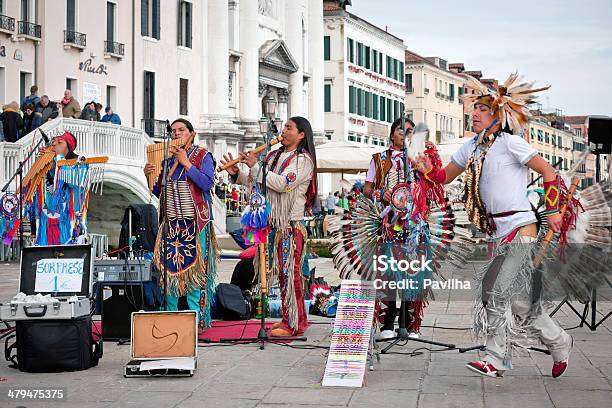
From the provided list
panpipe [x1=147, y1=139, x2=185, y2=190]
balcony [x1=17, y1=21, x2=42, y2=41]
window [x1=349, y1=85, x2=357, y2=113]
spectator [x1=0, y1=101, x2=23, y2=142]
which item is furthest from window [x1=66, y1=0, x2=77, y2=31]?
window [x1=349, y1=85, x2=357, y2=113]

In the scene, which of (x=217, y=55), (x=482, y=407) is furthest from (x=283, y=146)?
(x=217, y=55)

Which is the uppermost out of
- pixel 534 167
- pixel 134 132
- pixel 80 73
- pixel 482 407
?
pixel 80 73

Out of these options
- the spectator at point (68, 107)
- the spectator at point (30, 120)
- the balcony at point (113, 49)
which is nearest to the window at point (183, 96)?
the balcony at point (113, 49)

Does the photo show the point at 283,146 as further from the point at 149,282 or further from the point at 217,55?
the point at 217,55

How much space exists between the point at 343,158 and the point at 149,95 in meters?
13.8

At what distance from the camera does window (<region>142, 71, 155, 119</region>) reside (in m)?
37.2

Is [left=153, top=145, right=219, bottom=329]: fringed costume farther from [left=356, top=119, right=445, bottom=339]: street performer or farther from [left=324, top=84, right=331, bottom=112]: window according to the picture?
[left=324, top=84, right=331, bottom=112]: window

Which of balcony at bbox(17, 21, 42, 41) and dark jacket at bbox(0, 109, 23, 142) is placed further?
balcony at bbox(17, 21, 42, 41)

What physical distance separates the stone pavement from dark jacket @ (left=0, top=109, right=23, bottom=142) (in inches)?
556

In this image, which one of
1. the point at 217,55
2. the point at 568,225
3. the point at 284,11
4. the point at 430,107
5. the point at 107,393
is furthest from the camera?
the point at 430,107

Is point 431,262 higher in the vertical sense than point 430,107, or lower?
lower

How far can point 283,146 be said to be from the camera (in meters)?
9.82

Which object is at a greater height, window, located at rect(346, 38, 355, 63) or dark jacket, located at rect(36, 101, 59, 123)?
window, located at rect(346, 38, 355, 63)

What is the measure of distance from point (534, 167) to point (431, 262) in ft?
6.19
